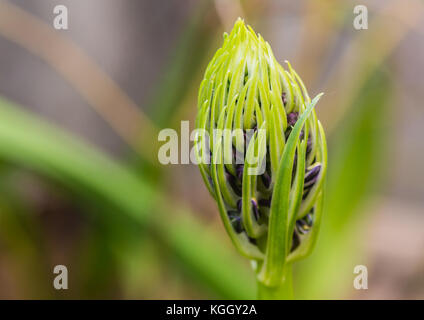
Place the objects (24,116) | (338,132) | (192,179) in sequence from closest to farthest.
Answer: (24,116)
(338,132)
(192,179)

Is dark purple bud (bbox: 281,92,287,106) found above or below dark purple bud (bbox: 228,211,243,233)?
above

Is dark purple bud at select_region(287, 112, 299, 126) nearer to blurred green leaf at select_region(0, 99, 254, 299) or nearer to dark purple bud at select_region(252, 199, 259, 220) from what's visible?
dark purple bud at select_region(252, 199, 259, 220)

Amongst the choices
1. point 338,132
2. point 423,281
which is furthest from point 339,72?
point 423,281

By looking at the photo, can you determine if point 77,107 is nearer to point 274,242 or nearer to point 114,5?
point 114,5

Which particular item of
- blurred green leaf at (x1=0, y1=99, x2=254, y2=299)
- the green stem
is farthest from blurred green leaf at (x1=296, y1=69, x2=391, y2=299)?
the green stem

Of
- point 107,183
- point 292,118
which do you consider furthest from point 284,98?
point 107,183

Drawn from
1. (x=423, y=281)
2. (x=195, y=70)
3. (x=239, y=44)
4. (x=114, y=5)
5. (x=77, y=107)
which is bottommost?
(x=423, y=281)
